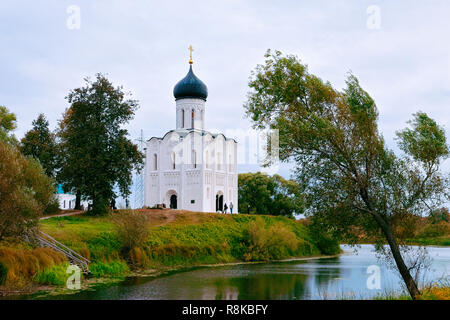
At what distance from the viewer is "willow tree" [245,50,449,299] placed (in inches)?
623

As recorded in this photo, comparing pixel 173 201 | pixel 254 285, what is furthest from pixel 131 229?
pixel 173 201

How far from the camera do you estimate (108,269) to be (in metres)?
24.4

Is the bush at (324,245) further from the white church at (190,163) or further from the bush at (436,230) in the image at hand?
the bush at (436,230)

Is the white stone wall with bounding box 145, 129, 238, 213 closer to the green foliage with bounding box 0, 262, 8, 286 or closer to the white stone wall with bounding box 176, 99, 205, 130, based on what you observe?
the white stone wall with bounding box 176, 99, 205, 130

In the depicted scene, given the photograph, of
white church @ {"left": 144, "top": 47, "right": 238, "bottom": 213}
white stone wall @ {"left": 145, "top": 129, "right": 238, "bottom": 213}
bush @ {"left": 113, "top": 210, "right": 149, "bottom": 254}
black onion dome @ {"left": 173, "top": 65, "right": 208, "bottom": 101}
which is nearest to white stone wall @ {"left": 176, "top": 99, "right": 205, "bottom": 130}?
white church @ {"left": 144, "top": 47, "right": 238, "bottom": 213}

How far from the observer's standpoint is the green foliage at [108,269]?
23875 mm

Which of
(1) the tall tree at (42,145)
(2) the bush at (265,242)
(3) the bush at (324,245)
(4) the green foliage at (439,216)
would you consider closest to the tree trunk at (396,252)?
(4) the green foliage at (439,216)

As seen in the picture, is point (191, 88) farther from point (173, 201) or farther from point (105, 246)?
point (105, 246)

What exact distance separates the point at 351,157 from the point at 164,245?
17.0m

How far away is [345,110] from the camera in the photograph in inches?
643

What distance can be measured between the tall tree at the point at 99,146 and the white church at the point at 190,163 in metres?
11.1

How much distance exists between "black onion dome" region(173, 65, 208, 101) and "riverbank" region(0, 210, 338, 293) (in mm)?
13172

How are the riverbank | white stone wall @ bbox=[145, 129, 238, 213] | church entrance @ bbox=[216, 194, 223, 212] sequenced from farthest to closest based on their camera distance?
1. church entrance @ bbox=[216, 194, 223, 212]
2. white stone wall @ bbox=[145, 129, 238, 213]
3. the riverbank
